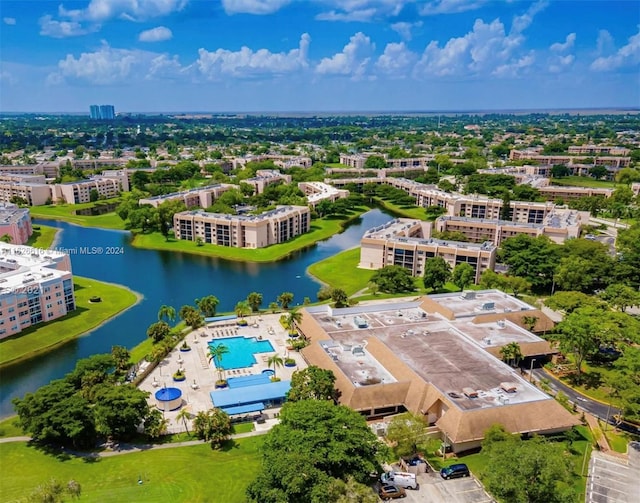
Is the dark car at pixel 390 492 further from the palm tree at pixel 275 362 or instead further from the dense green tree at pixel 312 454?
the palm tree at pixel 275 362

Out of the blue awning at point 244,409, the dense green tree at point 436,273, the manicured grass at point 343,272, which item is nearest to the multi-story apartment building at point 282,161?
the manicured grass at point 343,272

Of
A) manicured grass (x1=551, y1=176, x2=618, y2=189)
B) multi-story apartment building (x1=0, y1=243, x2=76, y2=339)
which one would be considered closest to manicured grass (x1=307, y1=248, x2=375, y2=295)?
multi-story apartment building (x1=0, y1=243, x2=76, y2=339)

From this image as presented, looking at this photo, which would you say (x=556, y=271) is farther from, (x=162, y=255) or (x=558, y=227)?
(x=162, y=255)

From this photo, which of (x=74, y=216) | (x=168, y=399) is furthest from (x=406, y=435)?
(x=74, y=216)

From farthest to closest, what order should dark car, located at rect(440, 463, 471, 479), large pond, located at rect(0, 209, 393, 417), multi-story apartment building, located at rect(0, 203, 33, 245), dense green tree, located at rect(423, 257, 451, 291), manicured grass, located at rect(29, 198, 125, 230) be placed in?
manicured grass, located at rect(29, 198, 125, 230) < multi-story apartment building, located at rect(0, 203, 33, 245) < dense green tree, located at rect(423, 257, 451, 291) < large pond, located at rect(0, 209, 393, 417) < dark car, located at rect(440, 463, 471, 479)

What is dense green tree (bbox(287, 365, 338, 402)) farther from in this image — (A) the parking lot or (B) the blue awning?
(A) the parking lot

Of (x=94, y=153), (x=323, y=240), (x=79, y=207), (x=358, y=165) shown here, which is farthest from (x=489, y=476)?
(x=94, y=153)
